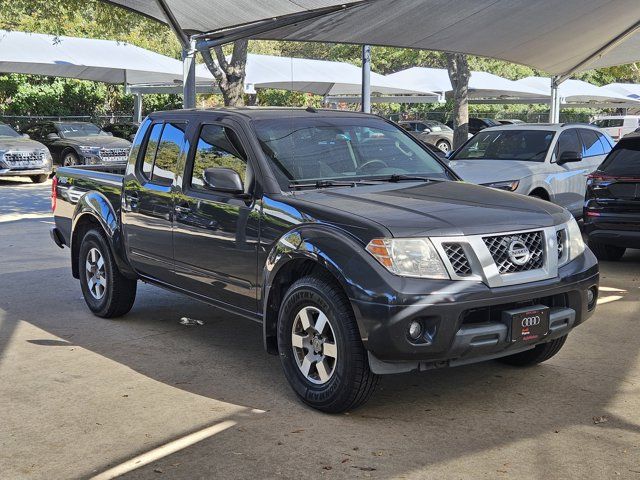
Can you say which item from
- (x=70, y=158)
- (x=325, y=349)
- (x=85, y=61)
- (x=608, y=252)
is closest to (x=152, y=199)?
(x=325, y=349)

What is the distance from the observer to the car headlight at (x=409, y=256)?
4852 millimetres

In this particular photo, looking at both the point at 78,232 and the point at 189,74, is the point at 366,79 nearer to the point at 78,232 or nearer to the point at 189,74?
the point at 189,74

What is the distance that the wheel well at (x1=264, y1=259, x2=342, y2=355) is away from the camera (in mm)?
5434

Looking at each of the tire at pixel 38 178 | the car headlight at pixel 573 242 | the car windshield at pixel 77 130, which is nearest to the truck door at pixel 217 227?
the car headlight at pixel 573 242

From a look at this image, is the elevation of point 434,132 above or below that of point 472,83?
below

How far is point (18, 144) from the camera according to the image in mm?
21781

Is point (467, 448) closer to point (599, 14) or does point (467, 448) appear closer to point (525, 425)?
point (525, 425)

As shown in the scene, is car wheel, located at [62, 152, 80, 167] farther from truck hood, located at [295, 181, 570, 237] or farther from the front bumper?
the front bumper

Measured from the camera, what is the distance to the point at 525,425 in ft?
16.4

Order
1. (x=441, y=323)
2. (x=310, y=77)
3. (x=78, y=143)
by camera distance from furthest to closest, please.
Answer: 1. (x=310, y=77)
2. (x=78, y=143)
3. (x=441, y=323)

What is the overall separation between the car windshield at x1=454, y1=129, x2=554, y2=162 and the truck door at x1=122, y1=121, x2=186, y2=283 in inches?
260

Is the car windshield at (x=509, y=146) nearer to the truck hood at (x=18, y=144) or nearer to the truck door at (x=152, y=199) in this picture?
the truck door at (x=152, y=199)

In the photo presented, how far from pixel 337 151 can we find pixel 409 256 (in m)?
1.57

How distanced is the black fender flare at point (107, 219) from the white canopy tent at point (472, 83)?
30225 mm
